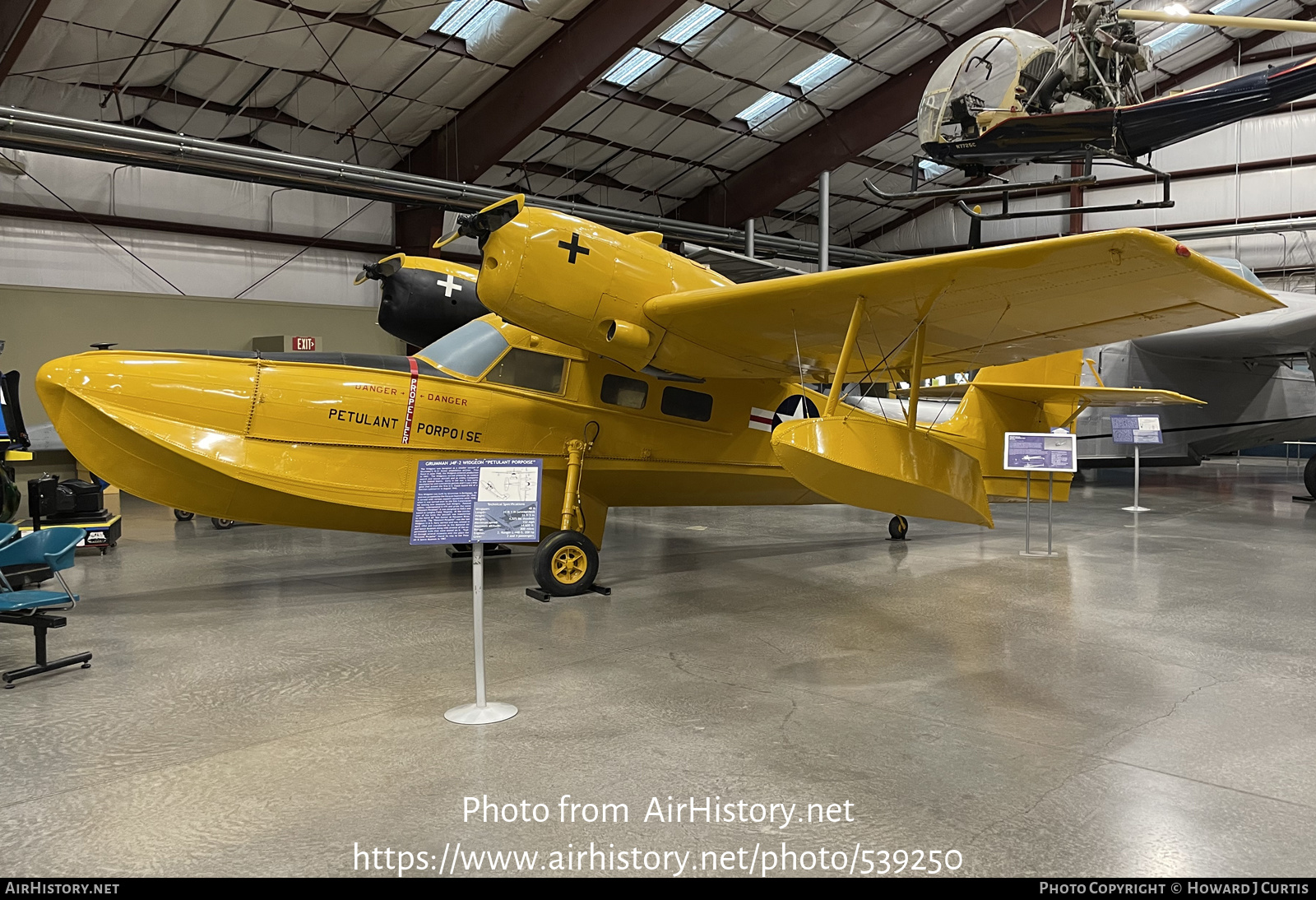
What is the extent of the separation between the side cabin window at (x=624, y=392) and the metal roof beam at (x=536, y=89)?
8.78 m

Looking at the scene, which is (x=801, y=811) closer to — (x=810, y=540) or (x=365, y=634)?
(x=365, y=634)

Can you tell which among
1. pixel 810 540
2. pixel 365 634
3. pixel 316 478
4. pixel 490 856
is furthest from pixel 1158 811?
pixel 810 540

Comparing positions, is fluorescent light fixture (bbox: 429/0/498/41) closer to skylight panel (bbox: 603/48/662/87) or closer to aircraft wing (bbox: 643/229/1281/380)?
skylight panel (bbox: 603/48/662/87)

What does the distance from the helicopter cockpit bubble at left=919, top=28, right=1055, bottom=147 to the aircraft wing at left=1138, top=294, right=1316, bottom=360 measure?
5366 millimetres

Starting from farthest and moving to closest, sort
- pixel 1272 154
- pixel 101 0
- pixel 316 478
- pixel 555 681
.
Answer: pixel 1272 154, pixel 101 0, pixel 316 478, pixel 555 681

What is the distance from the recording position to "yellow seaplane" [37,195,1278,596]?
18.9 feet

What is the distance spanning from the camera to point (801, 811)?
3.11 meters

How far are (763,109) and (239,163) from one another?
38.4 ft

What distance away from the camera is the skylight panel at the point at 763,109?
63.1ft

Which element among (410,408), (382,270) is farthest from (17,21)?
(410,408)

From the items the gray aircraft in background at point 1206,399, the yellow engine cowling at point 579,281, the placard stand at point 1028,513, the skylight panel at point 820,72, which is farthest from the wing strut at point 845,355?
the skylight panel at point 820,72

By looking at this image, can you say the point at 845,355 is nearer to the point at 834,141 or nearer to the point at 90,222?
the point at 90,222

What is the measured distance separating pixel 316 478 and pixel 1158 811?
5729 millimetres

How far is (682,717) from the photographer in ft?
13.6
